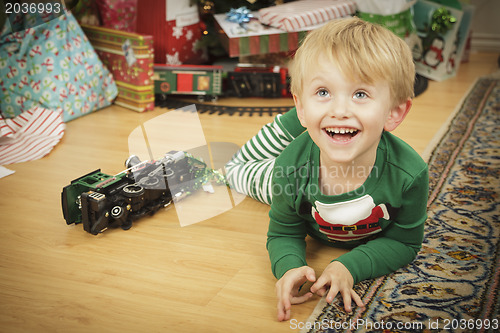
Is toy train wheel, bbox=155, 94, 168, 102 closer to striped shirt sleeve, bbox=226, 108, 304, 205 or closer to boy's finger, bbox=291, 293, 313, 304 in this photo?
striped shirt sleeve, bbox=226, 108, 304, 205

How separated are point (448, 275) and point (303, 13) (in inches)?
53.1

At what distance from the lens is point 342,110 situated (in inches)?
29.8

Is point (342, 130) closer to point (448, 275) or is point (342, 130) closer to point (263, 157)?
point (448, 275)

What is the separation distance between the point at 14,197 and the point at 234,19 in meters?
1.15

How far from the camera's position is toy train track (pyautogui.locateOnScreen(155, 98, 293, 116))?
6.21 ft

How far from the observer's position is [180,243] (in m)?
1.04

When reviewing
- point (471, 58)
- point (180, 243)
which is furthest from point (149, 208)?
point (471, 58)

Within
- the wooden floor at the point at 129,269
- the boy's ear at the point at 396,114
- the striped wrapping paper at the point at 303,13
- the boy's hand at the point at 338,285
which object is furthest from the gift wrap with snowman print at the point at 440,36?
the boy's hand at the point at 338,285

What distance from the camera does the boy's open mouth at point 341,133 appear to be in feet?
2.56

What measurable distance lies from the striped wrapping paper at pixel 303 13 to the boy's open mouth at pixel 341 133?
125 cm

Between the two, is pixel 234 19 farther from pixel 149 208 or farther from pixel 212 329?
pixel 212 329

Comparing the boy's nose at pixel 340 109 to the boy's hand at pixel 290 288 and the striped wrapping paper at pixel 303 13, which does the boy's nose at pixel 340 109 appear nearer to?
the boy's hand at pixel 290 288

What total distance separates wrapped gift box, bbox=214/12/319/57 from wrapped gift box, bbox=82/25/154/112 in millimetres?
321

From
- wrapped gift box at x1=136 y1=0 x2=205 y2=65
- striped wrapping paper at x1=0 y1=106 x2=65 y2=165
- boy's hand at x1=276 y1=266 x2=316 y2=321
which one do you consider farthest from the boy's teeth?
wrapped gift box at x1=136 y1=0 x2=205 y2=65
